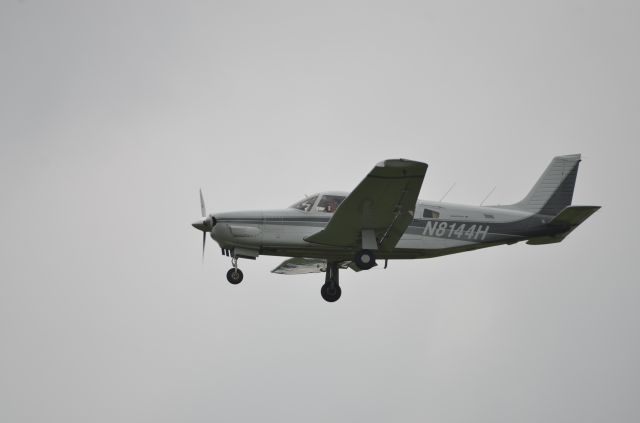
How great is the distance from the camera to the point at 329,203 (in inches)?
810

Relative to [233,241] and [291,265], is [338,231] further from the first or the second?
[291,265]

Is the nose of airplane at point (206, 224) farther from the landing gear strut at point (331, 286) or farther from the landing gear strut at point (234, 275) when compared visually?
the landing gear strut at point (331, 286)

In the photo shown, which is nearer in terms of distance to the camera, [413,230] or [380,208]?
[380,208]

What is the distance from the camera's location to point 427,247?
20969mm

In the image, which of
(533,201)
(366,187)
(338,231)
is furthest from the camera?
(533,201)

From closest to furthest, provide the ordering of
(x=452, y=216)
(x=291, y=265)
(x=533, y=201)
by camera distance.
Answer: (x=452, y=216) → (x=533, y=201) → (x=291, y=265)

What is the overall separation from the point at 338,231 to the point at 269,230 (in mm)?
1836

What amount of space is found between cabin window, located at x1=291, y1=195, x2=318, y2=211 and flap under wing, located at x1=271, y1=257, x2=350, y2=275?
3.55 metres

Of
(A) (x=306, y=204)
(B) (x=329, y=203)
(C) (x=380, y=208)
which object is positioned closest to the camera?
(C) (x=380, y=208)

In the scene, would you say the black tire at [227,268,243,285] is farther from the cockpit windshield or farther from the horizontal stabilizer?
the horizontal stabilizer

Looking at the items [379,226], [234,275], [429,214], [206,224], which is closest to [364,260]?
[379,226]

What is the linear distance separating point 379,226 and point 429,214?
189 centimetres

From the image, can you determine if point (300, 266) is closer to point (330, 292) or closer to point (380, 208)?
point (330, 292)

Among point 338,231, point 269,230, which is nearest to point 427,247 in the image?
point 338,231
